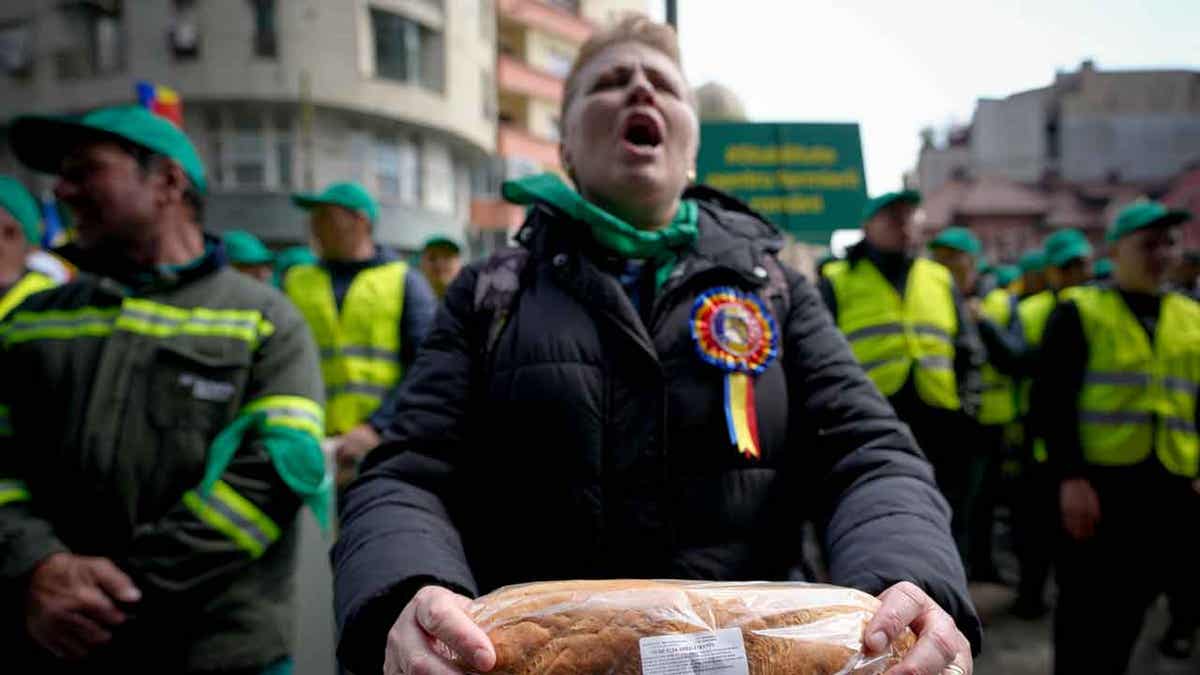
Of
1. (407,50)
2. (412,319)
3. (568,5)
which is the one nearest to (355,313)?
(412,319)

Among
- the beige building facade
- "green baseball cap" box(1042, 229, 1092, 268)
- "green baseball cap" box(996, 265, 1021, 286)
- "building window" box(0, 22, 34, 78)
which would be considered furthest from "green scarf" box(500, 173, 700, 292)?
"building window" box(0, 22, 34, 78)

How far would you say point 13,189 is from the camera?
3336 mm

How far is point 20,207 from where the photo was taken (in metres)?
3.33

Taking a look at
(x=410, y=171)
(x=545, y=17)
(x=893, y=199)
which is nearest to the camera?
(x=893, y=199)

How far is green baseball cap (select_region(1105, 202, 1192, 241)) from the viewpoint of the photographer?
3.38 meters

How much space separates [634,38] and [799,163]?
4627 millimetres

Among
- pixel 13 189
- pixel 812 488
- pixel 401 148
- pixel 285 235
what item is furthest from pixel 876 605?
pixel 401 148

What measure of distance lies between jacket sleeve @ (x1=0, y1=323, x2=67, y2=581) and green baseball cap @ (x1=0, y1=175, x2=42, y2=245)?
1.55 meters

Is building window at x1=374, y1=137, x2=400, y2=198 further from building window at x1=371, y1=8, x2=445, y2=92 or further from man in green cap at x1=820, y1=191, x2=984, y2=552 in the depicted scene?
man in green cap at x1=820, y1=191, x2=984, y2=552

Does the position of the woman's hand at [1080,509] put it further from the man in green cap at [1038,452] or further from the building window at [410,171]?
the building window at [410,171]

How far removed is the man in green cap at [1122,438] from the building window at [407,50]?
21755 millimetres

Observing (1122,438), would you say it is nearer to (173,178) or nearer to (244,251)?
(173,178)

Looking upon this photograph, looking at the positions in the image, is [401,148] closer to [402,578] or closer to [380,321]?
[380,321]

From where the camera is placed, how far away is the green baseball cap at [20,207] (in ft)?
10.7
